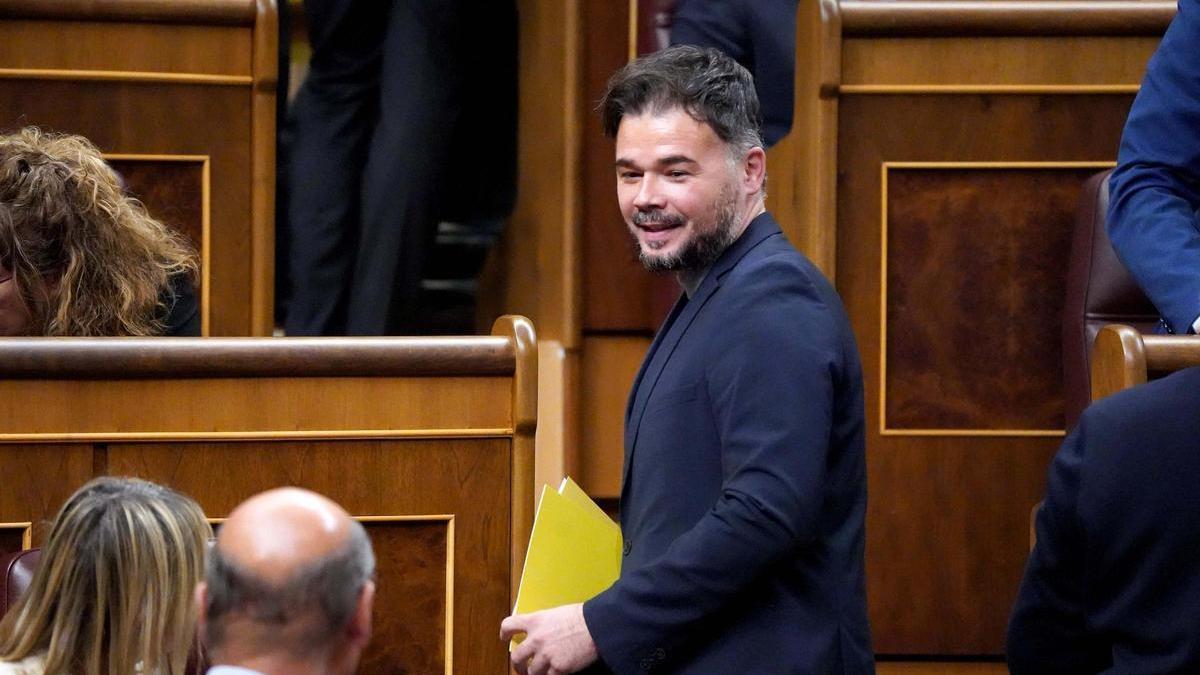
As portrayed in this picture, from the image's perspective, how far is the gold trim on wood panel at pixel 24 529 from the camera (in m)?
1.79

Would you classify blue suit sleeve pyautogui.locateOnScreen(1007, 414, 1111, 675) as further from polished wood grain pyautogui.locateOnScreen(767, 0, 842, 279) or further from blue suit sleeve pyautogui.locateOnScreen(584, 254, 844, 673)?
polished wood grain pyautogui.locateOnScreen(767, 0, 842, 279)

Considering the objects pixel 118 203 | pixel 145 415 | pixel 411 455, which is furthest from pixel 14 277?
pixel 411 455

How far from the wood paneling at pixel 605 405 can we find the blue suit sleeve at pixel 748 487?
147 centimetres

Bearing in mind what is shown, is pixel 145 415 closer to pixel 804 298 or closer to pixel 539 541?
pixel 539 541

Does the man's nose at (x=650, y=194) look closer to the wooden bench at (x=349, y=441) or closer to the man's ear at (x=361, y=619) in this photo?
the wooden bench at (x=349, y=441)

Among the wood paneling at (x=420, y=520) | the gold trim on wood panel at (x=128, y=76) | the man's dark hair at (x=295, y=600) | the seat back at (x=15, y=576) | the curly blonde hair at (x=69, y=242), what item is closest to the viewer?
the man's dark hair at (x=295, y=600)

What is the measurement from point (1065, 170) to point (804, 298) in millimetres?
1114

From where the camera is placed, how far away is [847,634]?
4.82ft

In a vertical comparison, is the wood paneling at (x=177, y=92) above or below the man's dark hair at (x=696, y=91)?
above

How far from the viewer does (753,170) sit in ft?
5.19

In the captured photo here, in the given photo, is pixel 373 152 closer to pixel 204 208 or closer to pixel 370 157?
pixel 370 157

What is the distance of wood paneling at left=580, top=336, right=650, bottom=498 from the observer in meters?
2.95

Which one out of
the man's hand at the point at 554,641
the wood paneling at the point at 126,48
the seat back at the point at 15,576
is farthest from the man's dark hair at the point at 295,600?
the wood paneling at the point at 126,48

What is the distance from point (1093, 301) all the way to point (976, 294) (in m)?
0.19
